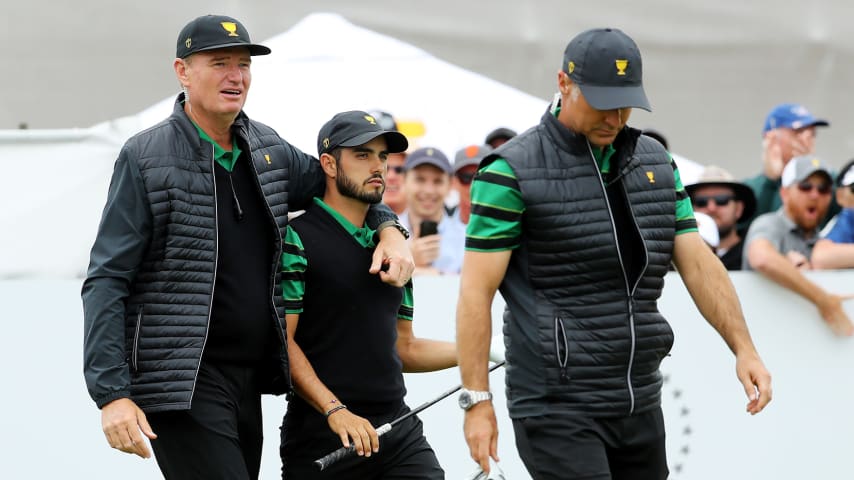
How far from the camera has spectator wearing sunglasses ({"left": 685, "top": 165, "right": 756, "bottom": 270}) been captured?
8.04 metres

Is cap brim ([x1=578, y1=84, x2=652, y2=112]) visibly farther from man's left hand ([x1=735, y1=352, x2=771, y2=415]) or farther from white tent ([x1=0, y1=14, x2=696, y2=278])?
white tent ([x1=0, y1=14, x2=696, y2=278])

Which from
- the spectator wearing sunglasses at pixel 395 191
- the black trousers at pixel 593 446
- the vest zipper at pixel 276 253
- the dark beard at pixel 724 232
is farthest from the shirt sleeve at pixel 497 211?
the dark beard at pixel 724 232

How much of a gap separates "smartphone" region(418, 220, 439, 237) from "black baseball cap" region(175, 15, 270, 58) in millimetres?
3330

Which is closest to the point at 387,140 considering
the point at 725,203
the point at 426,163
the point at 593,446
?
the point at 593,446

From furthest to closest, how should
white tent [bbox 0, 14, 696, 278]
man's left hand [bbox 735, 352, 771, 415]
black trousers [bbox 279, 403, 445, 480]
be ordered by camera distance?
white tent [bbox 0, 14, 696, 278] < black trousers [bbox 279, 403, 445, 480] < man's left hand [bbox 735, 352, 771, 415]

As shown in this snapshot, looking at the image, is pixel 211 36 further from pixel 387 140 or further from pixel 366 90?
pixel 366 90

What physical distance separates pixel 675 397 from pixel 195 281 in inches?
130

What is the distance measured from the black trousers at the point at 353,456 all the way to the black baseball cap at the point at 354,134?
93 cm

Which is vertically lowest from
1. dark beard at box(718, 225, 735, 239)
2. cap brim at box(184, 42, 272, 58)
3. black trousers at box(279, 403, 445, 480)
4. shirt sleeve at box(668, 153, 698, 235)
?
black trousers at box(279, 403, 445, 480)

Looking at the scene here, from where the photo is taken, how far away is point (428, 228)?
7.75 m

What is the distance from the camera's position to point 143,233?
4.28 metres

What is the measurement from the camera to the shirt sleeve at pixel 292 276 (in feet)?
15.3

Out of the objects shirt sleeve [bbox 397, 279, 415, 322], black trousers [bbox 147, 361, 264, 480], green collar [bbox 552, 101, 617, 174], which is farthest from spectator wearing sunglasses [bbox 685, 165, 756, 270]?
black trousers [bbox 147, 361, 264, 480]

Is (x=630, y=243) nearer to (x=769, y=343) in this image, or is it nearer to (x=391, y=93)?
(x=769, y=343)
